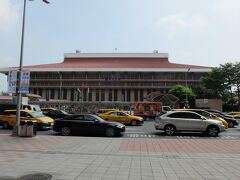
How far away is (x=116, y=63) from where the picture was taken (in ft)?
313

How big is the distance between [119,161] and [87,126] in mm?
9112

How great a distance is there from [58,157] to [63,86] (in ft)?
276

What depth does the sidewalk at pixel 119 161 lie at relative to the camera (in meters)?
8.02

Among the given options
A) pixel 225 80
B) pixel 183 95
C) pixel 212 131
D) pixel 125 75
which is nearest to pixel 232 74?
pixel 225 80

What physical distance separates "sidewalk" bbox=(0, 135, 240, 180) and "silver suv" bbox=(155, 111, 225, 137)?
17.8 ft

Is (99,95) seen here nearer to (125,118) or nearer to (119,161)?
(125,118)

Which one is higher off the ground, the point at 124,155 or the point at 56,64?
the point at 56,64

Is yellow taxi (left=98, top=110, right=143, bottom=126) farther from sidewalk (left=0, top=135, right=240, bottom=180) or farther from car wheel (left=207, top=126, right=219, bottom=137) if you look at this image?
sidewalk (left=0, top=135, right=240, bottom=180)

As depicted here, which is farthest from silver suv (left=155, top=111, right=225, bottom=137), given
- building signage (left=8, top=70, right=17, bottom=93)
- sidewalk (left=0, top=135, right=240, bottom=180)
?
building signage (left=8, top=70, right=17, bottom=93)

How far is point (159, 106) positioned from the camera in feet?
140

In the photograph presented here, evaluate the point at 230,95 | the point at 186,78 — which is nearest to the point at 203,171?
the point at 230,95

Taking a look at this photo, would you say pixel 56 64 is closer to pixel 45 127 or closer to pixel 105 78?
pixel 105 78

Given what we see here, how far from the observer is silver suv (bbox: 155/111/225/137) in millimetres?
19531

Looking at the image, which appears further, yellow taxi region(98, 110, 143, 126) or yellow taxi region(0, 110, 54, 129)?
yellow taxi region(98, 110, 143, 126)
